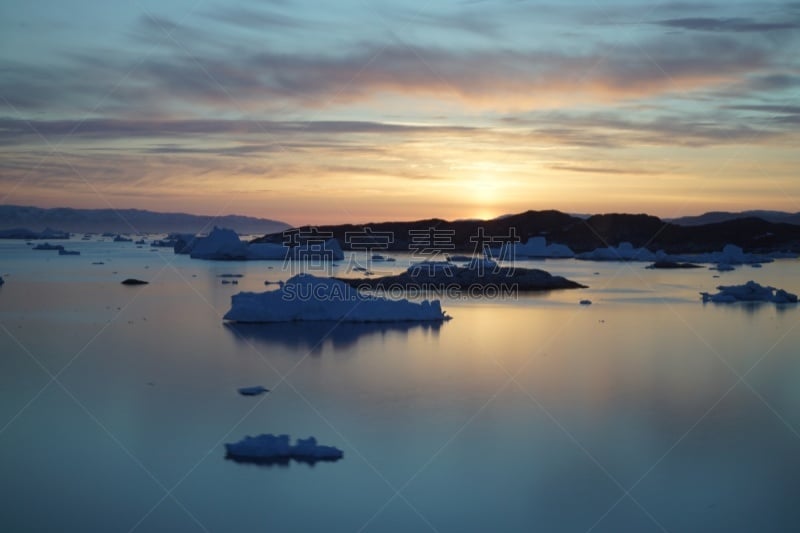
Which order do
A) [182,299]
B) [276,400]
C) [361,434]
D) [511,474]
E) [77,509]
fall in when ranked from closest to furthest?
[77,509], [511,474], [361,434], [276,400], [182,299]

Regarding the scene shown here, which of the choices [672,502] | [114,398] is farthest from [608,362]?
[114,398]

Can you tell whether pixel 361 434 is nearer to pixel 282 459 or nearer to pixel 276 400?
pixel 282 459

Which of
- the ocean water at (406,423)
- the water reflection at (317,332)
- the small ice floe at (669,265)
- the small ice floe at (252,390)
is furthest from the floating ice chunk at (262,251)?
the small ice floe at (252,390)

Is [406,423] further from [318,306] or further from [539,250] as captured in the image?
[539,250]

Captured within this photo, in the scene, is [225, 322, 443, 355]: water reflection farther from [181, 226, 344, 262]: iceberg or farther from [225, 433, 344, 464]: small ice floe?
[181, 226, 344, 262]: iceberg

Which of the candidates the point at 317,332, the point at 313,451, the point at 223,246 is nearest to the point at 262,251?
the point at 223,246
